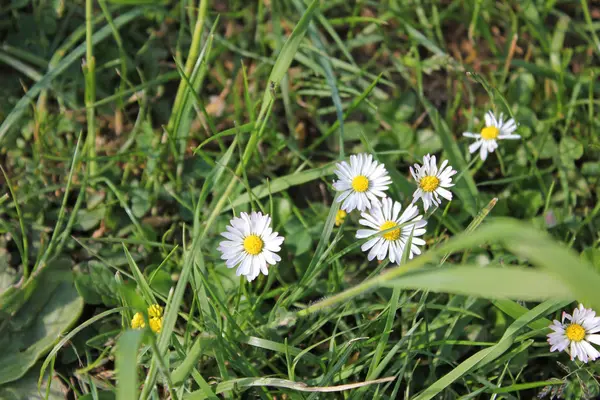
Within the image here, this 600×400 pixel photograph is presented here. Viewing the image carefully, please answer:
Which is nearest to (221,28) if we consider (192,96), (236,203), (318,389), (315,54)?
(315,54)

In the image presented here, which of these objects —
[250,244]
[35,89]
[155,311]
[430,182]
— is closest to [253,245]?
[250,244]

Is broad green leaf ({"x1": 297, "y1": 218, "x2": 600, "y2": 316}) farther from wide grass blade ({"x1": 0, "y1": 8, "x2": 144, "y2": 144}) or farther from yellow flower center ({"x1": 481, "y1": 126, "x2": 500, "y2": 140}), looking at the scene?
wide grass blade ({"x1": 0, "y1": 8, "x2": 144, "y2": 144})

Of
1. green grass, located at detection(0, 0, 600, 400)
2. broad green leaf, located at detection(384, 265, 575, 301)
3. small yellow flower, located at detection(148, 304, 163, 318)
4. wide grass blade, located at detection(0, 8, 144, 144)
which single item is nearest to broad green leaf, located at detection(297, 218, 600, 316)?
broad green leaf, located at detection(384, 265, 575, 301)

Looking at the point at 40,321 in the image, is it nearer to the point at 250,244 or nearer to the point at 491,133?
the point at 250,244

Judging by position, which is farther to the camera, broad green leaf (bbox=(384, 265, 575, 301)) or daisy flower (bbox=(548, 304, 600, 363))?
daisy flower (bbox=(548, 304, 600, 363))

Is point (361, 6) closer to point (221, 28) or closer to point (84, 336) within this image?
point (221, 28)

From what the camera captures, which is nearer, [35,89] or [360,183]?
[360,183]
